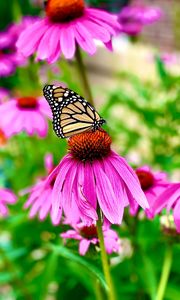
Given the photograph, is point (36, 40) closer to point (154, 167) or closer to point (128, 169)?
point (128, 169)

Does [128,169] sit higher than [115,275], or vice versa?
[128,169]

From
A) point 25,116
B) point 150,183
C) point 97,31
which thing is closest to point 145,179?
point 150,183

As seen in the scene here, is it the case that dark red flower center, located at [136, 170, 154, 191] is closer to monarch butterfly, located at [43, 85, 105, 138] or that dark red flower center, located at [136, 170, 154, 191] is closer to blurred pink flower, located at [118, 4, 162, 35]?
monarch butterfly, located at [43, 85, 105, 138]

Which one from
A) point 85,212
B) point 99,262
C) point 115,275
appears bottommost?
point 115,275

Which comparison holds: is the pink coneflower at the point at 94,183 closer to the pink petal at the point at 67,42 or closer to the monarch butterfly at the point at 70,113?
the monarch butterfly at the point at 70,113

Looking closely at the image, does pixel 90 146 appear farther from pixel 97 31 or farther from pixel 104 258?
pixel 97 31

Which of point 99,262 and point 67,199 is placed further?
point 99,262

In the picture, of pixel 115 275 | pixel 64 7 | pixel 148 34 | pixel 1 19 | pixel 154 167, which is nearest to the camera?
pixel 64 7

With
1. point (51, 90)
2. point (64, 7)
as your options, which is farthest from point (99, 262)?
point (64, 7)
